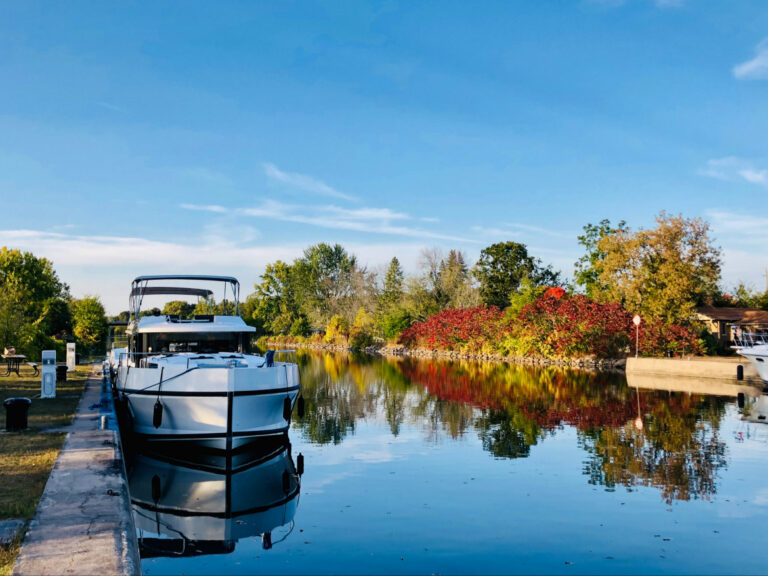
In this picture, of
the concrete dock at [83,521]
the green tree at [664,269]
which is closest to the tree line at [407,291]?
the green tree at [664,269]

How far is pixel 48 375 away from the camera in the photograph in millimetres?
17688

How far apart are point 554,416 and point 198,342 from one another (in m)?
10.1

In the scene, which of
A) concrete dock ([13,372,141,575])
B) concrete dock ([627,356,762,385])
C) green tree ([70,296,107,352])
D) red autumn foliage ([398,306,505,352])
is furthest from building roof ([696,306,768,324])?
concrete dock ([13,372,141,575])

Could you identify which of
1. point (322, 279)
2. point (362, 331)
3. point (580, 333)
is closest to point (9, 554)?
point (580, 333)

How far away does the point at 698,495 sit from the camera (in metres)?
10.7

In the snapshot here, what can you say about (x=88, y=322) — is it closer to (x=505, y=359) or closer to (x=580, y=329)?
(x=505, y=359)

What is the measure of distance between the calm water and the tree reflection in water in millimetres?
82

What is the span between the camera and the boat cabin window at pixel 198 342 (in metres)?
16.5

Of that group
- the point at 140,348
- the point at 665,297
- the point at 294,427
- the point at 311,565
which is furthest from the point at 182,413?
the point at 665,297

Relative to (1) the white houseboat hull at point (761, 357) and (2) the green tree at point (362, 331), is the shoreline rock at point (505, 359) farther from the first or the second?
(1) the white houseboat hull at point (761, 357)

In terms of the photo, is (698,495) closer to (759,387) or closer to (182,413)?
(182,413)

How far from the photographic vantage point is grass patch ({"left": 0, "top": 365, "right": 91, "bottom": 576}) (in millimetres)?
7531

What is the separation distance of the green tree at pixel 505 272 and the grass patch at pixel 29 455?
50408 mm

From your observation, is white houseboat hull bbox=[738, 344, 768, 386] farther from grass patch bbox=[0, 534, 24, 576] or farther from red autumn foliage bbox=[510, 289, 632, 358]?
grass patch bbox=[0, 534, 24, 576]
